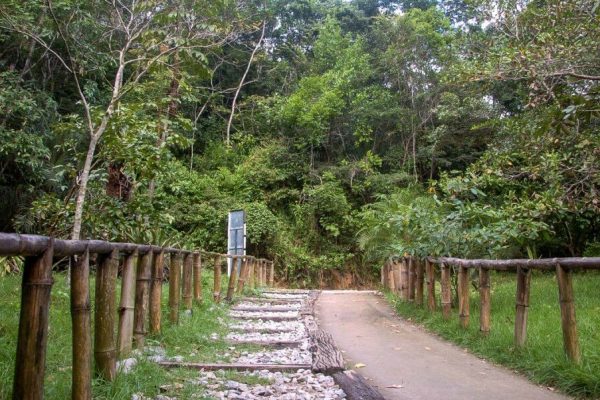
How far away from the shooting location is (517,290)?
473 centimetres

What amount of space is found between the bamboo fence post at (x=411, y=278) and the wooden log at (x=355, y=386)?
4.79m

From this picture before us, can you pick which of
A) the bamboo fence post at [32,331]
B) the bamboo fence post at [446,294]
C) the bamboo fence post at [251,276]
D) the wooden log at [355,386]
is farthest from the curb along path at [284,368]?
the bamboo fence post at [251,276]

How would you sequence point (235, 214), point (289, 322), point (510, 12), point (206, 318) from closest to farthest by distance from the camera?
point (206, 318), point (289, 322), point (510, 12), point (235, 214)

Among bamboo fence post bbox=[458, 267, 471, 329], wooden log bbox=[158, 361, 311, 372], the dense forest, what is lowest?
wooden log bbox=[158, 361, 311, 372]

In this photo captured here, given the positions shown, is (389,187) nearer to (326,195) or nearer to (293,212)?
(326,195)

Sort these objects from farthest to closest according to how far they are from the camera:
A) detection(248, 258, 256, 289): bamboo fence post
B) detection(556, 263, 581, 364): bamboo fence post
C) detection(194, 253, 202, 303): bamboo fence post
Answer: detection(248, 258, 256, 289): bamboo fence post < detection(194, 253, 202, 303): bamboo fence post < detection(556, 263, 581, 364): bamboo fence post

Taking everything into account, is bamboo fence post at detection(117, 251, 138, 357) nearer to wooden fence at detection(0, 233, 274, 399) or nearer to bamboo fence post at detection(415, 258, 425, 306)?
wooden fence at detection(0, 233, 274, 399)

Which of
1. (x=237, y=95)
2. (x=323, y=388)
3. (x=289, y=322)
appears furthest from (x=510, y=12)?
(x=237, y=95)

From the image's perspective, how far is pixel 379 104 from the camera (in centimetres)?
2055

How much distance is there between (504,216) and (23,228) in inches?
304

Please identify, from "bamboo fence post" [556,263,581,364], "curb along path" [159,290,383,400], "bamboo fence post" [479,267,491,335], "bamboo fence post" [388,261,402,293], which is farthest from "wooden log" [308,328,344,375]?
"bamboo fence post" [388,261,402,293]

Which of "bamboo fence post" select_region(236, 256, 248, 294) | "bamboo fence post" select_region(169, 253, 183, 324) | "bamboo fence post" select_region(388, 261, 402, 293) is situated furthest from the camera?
"bamboo fence post" select_region(388, 261, 402, 293)

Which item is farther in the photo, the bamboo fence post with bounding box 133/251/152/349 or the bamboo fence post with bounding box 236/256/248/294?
the bamboo fence post with bounding box 236/256/248/294

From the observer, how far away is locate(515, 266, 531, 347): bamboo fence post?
4.58 metres
